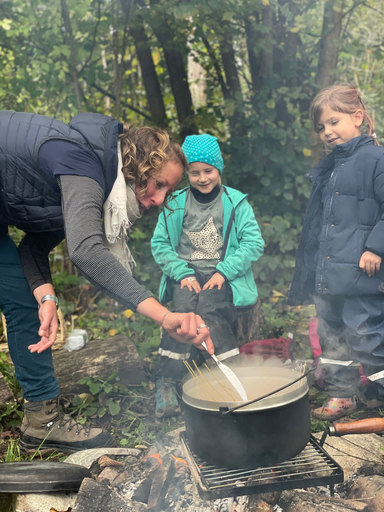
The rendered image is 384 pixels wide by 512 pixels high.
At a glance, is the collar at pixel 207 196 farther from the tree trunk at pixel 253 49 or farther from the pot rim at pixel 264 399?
the tree trunk at pixel 253 49

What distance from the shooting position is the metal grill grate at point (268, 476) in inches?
78.1

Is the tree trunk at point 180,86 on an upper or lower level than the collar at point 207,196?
Result: upper

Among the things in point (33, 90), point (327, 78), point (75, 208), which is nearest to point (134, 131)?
point (75, 208)

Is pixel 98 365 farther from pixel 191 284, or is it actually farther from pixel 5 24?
pixel 5 24

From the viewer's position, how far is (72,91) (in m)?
5.56

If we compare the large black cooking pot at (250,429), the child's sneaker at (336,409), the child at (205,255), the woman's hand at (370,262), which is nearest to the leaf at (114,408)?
the child at (205,255)

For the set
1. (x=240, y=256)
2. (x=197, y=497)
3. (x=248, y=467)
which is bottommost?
(x=197, y=497)

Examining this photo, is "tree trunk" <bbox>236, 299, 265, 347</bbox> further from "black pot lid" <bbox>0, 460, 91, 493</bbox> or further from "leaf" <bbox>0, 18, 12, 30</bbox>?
"leaf" <bbox>0, 18, 12, 30</bbox>

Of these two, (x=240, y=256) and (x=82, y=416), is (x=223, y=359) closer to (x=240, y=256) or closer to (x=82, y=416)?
(x=240, y=256)

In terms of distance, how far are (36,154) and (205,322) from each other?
5.66 feet

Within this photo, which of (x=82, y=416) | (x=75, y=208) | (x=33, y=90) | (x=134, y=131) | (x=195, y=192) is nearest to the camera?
(x=75, y=208)

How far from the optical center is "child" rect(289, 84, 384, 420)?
2891 mm

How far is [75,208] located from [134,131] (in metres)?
0.60

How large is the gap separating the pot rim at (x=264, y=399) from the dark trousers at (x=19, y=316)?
→ 1.00 metres
